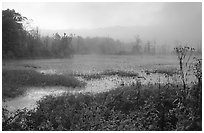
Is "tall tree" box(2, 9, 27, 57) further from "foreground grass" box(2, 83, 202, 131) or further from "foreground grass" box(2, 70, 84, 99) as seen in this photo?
"foreground grass" box(2, 83, 202, 131)

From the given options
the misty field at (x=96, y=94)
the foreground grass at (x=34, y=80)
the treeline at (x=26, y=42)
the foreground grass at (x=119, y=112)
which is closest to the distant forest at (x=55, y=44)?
the treeline at (x=26, y=42)

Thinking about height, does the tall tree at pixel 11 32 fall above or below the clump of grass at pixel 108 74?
above

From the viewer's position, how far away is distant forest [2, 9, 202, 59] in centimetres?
944

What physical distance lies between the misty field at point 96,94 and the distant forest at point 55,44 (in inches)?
9.2

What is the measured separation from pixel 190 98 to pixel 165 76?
147cm

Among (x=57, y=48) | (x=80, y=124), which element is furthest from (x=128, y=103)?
(x=57, y=48)

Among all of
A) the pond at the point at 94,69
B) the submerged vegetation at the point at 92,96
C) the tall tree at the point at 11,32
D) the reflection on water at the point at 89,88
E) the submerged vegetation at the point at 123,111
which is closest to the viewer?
the submerged vegetation at the point at 123,111

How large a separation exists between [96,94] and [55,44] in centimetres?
224

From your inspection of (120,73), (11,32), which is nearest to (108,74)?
(120,73)

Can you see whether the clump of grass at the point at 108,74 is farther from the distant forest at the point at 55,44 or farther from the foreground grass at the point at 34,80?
the distant forest at the point at 55,44

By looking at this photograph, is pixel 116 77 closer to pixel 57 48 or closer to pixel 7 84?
pixel 57 48

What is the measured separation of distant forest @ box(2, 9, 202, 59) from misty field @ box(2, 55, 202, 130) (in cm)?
23

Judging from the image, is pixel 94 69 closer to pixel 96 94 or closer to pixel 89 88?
pixel 89 88

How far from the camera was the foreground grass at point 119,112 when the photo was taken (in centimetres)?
829
